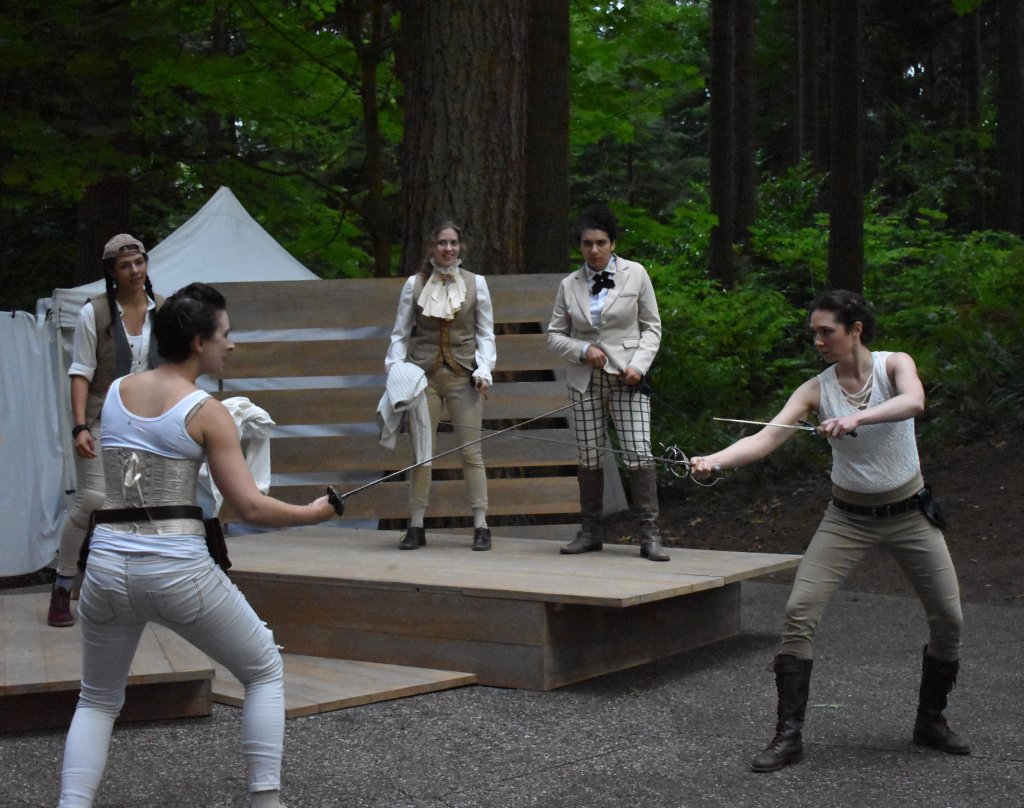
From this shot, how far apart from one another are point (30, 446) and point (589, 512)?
5605mm

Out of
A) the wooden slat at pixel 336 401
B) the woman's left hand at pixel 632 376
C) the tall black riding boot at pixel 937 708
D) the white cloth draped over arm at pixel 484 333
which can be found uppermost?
the white cloth draped over arm at pixel 484 333

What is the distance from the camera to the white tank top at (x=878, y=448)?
496cm

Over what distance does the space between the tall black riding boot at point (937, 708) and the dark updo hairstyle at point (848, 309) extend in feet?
4.47

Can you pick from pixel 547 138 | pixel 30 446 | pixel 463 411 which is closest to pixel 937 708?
pixel 463 411

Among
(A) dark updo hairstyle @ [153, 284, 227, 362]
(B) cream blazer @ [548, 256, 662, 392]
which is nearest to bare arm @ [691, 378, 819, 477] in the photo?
(A) dark updo hairstyle @ [153, 284, 227, 362]

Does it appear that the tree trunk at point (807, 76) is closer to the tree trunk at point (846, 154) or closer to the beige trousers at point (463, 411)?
the tree trunk at point (846, 154)

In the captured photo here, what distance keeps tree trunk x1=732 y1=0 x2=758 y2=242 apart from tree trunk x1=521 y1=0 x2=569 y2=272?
11365mm

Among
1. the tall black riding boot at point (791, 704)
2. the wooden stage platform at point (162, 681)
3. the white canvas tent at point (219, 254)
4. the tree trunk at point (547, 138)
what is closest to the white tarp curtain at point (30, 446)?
the white canvas tent at point (219, 254)

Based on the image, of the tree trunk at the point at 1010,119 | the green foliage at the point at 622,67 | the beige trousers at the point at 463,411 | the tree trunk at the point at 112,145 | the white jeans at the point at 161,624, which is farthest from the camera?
the tree trunk at the point at 1010,119

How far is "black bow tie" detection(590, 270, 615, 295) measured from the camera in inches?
297

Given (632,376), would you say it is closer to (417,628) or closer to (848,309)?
(417,628)

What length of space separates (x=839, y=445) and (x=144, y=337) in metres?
3.53

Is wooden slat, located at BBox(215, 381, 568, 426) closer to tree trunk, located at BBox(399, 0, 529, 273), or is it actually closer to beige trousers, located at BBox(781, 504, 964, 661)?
tree trunk, located at BBox(399, 0, 529, 273)

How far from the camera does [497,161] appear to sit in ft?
33.5
